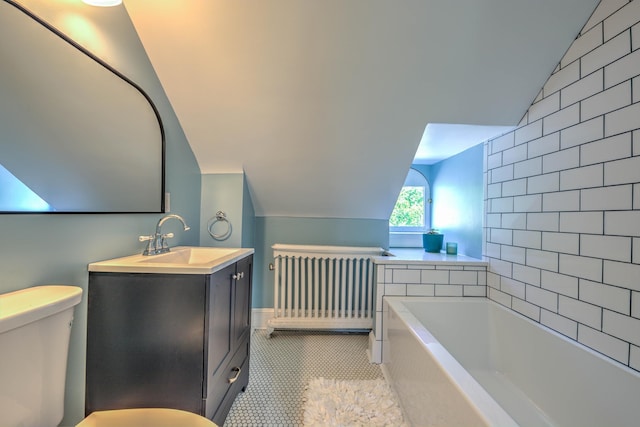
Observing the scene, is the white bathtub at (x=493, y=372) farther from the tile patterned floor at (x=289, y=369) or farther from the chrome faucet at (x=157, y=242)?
the chrome faucet at (x=157, y=242)

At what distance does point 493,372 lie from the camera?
1657 mm

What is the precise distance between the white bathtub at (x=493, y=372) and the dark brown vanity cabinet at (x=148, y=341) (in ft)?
3.22

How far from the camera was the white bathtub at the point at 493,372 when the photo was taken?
0.98 meters

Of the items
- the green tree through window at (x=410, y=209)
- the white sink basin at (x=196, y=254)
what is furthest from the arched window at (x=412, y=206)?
the white sink basin at (x=196, y=254)

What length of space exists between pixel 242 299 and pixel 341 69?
1460 mm

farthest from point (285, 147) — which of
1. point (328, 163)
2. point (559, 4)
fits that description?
point (559, 4)

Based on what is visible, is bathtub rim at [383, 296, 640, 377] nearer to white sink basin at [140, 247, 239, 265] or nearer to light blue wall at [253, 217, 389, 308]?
light blue wall at [253, 217, 389, 308]

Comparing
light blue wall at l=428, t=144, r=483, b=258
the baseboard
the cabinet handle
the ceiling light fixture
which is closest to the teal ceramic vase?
light blue wall at l=428, t=144, r=483, b=258

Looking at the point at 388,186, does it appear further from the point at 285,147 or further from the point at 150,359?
the point at 150,359

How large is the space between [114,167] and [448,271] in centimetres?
218

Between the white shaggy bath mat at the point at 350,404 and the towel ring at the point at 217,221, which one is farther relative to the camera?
the towel ring at the point at 217,221

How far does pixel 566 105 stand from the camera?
1.33m

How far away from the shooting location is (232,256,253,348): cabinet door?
4.67 feet

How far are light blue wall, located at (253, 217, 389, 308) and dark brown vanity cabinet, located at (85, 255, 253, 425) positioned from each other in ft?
4.66
